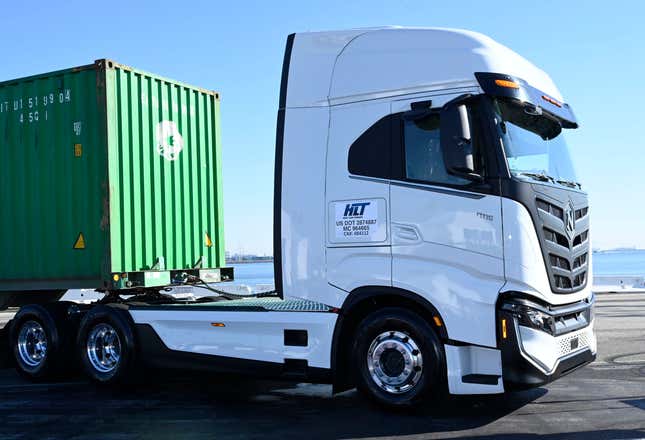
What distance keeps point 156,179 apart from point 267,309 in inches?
113

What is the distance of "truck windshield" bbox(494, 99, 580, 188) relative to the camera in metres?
5.97

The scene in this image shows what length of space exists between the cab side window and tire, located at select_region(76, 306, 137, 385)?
3.68m

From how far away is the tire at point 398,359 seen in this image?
6.05 metres

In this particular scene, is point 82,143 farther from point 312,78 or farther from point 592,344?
point 592,344

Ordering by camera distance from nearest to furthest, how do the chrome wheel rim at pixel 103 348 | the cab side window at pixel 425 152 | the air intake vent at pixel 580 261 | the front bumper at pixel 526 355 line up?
the front bumper at pixel 526 355, the cab side window at pixel 425 152, the air intake vent at pixel 580 261, the chrome wheel rim at pixel 103 348

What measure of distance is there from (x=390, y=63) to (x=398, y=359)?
262cm

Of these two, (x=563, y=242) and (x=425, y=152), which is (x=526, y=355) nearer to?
(x=563, y=242)

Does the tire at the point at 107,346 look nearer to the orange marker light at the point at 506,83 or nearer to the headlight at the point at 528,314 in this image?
the headlight at the point at 528,314

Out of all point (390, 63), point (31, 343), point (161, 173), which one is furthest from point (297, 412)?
point (31, 343)

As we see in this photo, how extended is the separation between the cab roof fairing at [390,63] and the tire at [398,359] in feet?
6.59

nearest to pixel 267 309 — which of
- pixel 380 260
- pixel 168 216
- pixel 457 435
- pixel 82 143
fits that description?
pixel 380 260

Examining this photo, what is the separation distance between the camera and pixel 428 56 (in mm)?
6285

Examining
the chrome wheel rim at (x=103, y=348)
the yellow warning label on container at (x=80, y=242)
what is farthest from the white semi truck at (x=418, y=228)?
the yellow warning label on container at (x=80, y=242)

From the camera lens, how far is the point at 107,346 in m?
8.11
